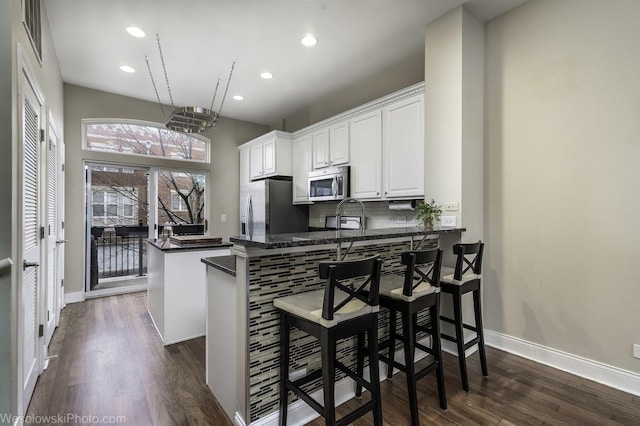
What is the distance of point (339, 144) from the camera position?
393cm

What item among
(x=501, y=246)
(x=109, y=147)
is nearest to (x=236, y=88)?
(x=109, y=147)

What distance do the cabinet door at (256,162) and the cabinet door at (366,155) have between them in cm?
191

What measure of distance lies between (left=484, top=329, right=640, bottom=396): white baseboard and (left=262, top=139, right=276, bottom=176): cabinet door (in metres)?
3.54

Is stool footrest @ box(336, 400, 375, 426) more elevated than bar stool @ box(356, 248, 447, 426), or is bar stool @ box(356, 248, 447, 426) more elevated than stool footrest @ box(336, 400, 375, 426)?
bar stool @ box(356, 248, 447, 426)

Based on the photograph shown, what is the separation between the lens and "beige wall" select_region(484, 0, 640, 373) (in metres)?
2.11

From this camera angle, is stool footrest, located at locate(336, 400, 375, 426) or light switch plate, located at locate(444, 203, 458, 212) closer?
stool footrest, located at locate(336, 400, 375, 426)

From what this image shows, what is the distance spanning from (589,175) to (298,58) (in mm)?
2978

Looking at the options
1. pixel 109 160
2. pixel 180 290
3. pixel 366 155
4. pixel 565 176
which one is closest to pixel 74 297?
pixel 109 160

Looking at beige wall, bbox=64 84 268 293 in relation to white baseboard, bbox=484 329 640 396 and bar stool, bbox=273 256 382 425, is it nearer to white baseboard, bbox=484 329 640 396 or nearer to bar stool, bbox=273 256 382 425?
bar stool, bbox=273 256 382 425

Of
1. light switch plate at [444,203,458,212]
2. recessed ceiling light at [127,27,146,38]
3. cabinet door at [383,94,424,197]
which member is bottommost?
light switch plate at [444,203,458,212]

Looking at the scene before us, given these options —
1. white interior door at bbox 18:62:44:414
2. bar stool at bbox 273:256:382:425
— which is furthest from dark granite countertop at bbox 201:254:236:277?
white interior door at bbox 18:62:44:414

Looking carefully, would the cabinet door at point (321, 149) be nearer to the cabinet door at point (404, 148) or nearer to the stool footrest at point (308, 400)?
the cabinet door at point (404, 148)

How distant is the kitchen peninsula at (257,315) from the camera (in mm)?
1634

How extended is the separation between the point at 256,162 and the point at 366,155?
234 centimetres
